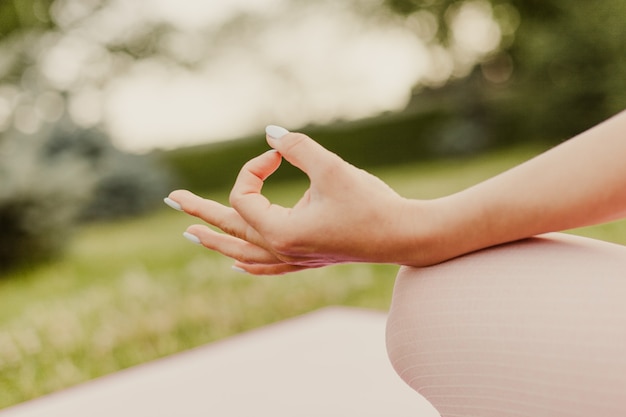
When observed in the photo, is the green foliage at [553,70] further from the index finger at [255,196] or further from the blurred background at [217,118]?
the index finger at [255,196]

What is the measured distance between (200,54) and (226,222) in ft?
40.6

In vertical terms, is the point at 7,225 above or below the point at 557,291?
above

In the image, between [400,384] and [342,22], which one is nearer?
[400,384]

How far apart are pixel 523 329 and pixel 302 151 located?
346mm

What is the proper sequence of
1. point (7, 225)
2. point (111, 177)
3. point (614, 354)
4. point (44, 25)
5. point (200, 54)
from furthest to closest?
point (200, 54)
point (44, 25)
point (111, 177)
point (7, 225)
point (614, 354)

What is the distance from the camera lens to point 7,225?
5863 millimetres

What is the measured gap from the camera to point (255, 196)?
3.01 ft

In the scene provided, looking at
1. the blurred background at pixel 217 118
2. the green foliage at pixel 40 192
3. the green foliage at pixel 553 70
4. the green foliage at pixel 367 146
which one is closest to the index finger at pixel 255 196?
the blurred background at pixel 217 118

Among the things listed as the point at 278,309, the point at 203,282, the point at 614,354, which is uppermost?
the point at 203,282

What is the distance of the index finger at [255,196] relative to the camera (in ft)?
2.89

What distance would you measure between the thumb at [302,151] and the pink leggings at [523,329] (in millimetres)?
198

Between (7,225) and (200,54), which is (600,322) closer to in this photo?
(7,225)

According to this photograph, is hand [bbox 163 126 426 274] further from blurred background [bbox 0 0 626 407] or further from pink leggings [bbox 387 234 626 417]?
blurred background [bbox 0 0 626 407]

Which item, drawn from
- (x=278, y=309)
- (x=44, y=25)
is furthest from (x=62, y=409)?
(x=44, y=25)
